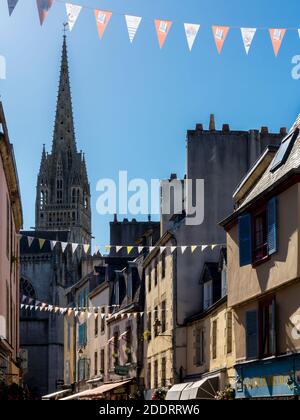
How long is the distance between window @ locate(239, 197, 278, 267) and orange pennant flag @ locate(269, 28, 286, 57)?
11.7ft

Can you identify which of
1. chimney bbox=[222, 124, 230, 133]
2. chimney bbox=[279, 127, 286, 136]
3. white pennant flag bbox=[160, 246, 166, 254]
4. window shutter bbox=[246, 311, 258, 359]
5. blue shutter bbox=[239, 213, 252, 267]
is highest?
chimney bbox=[279, 127, 286, 136]

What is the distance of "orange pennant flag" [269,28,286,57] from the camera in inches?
706

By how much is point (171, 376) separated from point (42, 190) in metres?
132

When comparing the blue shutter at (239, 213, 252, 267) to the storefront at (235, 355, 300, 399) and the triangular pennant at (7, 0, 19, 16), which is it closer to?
the storefront at (235, 355, 300, 399)

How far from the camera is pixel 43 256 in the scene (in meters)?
97.9

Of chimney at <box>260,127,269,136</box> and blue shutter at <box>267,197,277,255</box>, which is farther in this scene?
chimney at <box>260,127,269,136</box>

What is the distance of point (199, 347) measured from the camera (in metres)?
33.0

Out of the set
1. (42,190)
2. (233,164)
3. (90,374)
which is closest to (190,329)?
(233,164)

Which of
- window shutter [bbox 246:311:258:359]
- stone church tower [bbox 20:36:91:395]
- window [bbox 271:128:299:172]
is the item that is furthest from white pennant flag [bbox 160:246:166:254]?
stone church tower [bbox 20:36:91:395]

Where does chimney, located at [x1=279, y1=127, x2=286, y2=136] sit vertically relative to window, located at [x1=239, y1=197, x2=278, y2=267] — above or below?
above

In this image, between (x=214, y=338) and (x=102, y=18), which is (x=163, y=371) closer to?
(x=214, y=338)

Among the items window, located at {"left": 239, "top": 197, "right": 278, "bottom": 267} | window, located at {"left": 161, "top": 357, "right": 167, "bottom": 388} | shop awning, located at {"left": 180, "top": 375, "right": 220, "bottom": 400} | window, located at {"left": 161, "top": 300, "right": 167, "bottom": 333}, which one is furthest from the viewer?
window, located at {"left": 161, "top": 300, "right": 167, "bottom": 333}

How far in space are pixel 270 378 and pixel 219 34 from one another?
758cm

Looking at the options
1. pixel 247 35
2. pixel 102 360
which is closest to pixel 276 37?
pixel 247 35
